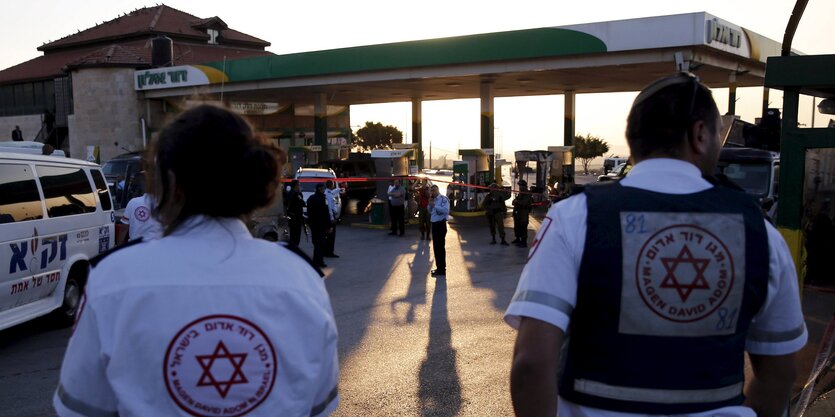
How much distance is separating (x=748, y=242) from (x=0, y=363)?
7887 millimetres

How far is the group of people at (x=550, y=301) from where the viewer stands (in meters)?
1.75

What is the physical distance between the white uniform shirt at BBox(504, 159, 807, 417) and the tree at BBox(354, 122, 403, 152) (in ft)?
274

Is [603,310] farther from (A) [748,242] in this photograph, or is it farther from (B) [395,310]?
(B) [395,310]

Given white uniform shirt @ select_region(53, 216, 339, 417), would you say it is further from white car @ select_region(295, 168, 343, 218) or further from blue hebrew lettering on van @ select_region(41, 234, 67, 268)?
white car @ select_region(295, 168, 343, 218)

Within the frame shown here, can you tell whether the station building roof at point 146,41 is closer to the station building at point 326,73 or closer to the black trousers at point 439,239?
the station building at point 326,73

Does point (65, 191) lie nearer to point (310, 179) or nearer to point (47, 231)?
point (47, 231)

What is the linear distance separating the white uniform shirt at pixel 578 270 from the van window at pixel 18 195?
740 cm

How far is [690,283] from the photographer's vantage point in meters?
2.06

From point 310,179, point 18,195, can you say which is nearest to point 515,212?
point 310,179

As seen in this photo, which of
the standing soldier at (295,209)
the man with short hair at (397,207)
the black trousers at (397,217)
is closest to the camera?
the standing soldier at (295,209)

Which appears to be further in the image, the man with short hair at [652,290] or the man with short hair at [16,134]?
the man with short hair at [16,134]

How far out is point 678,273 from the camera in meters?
2.06

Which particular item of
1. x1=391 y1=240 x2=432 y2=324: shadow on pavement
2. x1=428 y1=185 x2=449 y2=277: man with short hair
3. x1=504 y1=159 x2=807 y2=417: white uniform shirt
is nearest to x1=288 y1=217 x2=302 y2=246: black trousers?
x1=391 y1=240 x2=432 y2=324: shadow on pavement

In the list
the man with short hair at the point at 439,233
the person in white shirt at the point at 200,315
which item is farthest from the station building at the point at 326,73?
the person in white shirt at the point at 200,315
